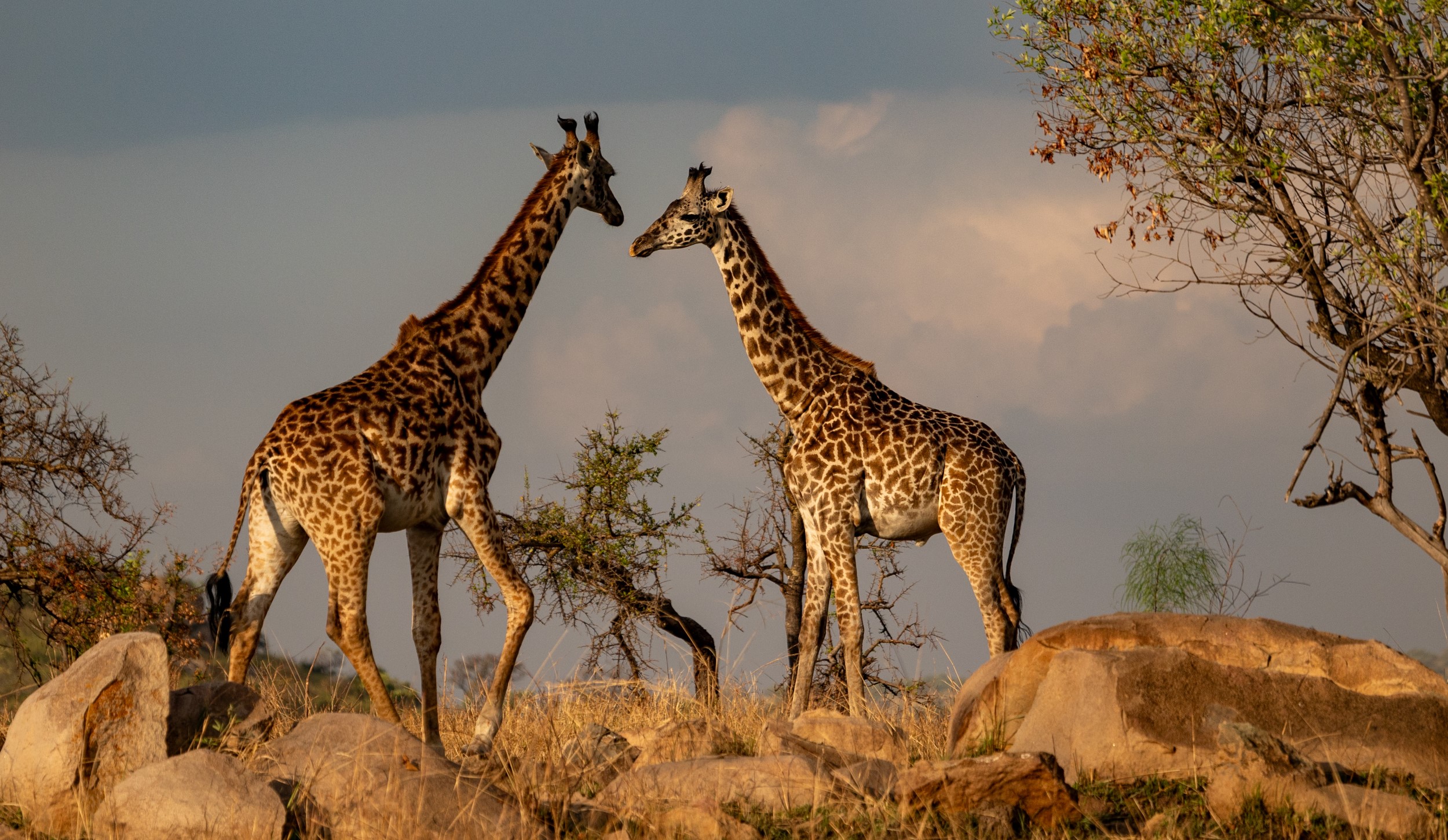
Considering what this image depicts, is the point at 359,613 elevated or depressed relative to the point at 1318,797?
elevated

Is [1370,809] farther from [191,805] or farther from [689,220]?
[689,220]

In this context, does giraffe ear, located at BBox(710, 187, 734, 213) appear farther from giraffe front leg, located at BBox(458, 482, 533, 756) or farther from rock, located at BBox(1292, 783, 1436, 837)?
rock, located at BBox(1292, 783, 1436, 837)

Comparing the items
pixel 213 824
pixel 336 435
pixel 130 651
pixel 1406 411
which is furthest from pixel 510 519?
pixel 1406 411

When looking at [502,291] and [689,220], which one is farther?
[689,220]

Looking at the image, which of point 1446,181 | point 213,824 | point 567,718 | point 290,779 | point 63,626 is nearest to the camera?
point 213,824

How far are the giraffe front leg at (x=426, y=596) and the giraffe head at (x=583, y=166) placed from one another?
3315 mm

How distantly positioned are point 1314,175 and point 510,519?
9017 mm

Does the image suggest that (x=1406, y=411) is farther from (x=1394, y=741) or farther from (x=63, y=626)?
(x=63, y=626)

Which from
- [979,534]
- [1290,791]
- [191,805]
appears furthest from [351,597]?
[1290,791]

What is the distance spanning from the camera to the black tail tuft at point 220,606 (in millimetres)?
10414

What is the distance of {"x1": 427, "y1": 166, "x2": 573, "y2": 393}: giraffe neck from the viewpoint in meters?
11.0

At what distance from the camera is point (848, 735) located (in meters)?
9.45

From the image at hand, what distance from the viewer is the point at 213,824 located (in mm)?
6977

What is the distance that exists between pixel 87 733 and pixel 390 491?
2650 mm
